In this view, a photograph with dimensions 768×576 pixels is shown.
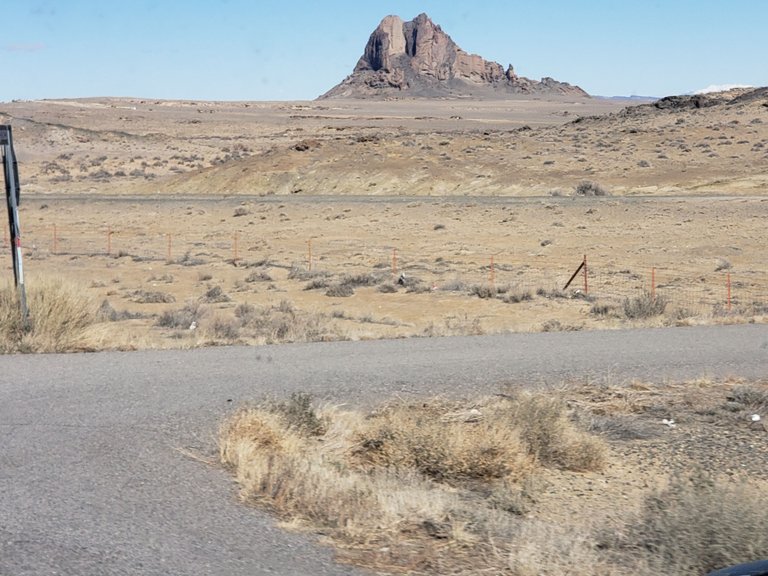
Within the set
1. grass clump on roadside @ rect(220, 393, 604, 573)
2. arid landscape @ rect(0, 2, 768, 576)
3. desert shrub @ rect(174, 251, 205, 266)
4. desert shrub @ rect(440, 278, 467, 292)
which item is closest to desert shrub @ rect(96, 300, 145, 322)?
arid landscape @ rect(0, 2, 768, 576)

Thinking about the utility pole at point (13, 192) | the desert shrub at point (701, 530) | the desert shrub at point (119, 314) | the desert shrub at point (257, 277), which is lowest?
the desert shrub at point (257, 277)

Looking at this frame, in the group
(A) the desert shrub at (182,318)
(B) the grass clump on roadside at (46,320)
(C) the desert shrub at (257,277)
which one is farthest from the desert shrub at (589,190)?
(B) the grass clump on roadside at (46,320)

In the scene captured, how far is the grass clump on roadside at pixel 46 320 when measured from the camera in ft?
47.2

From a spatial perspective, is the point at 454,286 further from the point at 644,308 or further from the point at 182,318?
the point at 182,318

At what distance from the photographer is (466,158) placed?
236 ft

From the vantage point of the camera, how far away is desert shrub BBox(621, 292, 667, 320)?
20.9m

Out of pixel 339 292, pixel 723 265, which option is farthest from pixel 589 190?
pixel 339 292

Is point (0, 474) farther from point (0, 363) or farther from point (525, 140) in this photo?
point (525, 140)

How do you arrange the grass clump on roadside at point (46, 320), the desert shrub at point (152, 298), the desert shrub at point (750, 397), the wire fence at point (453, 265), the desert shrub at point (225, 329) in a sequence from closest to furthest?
1. the desert shrub at point (750, 397)
2. the grass clump on roadside at point (46, 320)
3. the desert shrub at point (225, 329)
4. the wire fence at point (453, 265)
5. the desert shrub at point (152, 298)

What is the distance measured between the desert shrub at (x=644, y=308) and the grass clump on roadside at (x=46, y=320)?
36.9 feet

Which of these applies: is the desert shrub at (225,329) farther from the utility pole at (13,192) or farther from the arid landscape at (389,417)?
the utility pole at (13,192)

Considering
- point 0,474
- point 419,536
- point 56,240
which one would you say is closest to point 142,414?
point 0,474

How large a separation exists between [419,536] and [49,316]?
393 inches

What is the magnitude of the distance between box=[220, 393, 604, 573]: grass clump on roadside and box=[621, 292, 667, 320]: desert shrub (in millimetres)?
10480
